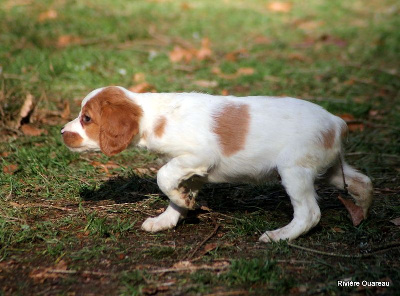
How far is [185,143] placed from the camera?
372cm

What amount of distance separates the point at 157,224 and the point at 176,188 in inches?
12.1

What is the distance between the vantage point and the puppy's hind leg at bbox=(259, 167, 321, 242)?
3.64 metres

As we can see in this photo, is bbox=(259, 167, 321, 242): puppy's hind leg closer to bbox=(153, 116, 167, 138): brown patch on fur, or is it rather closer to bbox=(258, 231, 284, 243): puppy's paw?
bbox=(258, 231, 284, 243): puppy's paw

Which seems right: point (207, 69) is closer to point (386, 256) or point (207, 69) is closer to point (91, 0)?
point (91, 0)

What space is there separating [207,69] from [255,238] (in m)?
4.41

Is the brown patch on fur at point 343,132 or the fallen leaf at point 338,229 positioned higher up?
the brown patch on fur at point 343,132

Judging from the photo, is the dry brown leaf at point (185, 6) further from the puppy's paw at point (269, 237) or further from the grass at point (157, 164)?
the puppy's paw at point (269, 237)

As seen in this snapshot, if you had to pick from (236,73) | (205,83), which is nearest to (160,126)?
(205,83)

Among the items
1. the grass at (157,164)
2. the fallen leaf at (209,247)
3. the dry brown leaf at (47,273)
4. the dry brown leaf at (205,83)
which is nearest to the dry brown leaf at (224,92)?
the grass at (157,164)

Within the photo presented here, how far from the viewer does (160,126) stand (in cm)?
379

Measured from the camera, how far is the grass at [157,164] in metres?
3.30

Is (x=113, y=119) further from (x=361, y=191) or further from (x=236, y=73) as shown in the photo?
(x=236, y=73)

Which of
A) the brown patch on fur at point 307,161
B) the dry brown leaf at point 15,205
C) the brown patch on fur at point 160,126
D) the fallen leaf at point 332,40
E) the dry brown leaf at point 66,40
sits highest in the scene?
the brown patch on fur at point 160,126

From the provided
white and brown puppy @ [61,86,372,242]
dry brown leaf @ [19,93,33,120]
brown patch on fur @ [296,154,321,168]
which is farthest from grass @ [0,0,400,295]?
brown patch on fur @ [296,154,321,168]
